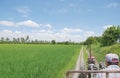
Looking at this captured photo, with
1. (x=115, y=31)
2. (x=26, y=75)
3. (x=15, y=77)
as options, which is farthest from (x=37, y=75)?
(x=115, y=31)

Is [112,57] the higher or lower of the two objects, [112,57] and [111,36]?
the lower

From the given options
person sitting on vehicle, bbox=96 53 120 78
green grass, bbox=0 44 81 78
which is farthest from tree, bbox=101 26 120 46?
person sitting on vehicle, bbox=96 53 120 78

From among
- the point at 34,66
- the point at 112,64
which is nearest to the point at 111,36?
the point at 34,66

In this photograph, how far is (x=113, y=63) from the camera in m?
4.42

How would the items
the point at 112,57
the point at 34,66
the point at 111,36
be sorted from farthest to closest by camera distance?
the point at 111,36 < the point at 34,66 < the point at 112,57

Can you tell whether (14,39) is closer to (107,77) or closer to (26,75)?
(26,75)

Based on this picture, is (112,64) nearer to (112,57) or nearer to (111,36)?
(112,57)

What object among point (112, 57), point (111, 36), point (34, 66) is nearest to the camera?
point (112, 57)

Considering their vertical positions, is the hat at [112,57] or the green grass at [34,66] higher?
the hat at [112,57]

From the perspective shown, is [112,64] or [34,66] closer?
[112,64]

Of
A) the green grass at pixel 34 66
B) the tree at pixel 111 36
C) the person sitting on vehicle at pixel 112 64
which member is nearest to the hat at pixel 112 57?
the person sitting on vehicle at pixel 112 64

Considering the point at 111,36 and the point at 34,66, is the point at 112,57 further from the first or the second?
the point at 111,36

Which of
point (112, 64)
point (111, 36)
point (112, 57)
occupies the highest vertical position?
point (111, 36)

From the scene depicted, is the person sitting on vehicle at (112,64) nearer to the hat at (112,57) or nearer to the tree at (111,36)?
the hat at (112,57)
